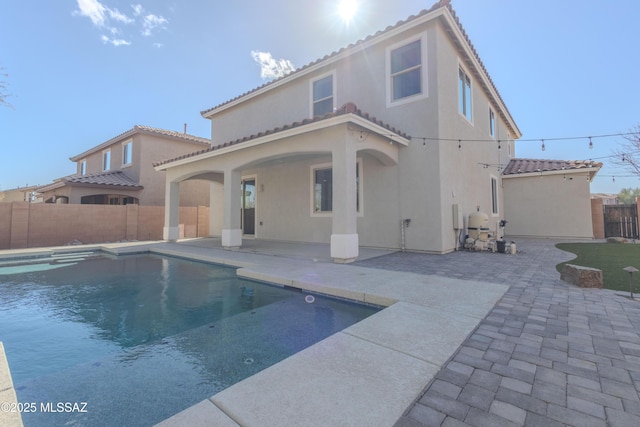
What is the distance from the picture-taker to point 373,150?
310 inches

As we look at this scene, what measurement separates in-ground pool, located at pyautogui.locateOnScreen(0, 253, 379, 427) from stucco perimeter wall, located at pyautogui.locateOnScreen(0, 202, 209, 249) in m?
6.15

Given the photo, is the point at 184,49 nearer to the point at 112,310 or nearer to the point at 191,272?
the point at 191,272

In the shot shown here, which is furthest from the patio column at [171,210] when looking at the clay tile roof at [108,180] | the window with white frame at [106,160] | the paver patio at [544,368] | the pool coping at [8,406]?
the paver patio at [544,368]

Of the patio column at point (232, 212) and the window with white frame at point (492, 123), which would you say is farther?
the window with white frame at point (492, 123)

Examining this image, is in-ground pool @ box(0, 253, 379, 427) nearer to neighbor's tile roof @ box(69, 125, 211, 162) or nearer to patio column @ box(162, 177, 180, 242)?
patio column @ box(162, 177, 180, 242)

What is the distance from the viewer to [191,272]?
749 centimetres

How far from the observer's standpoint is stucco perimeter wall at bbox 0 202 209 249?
1088 cm

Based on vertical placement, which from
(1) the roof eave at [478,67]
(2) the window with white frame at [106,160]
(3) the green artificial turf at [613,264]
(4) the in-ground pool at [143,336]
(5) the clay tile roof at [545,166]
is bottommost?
(4) the in-ground pool at [143,336]

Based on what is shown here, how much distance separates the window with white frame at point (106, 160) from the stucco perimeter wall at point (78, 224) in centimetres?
855

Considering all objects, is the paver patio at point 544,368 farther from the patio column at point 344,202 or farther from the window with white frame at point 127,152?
the window with white frame at point 127,152

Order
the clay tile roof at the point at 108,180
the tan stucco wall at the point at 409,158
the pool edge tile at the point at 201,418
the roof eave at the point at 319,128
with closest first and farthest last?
the pool edge tile at the point at 201,418 → the roof eave at the point at 319,128 → the tan stucco wall at the point at 409,158 → the clay tile roof at the point at 108,180

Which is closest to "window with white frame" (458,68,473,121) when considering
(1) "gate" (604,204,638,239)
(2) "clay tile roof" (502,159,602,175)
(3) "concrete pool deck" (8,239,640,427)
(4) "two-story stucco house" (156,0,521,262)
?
(4) "two-story stucco house" (156,0,521,262)

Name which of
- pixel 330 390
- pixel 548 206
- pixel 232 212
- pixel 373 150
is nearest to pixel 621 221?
pixel 548 206

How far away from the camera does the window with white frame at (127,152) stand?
17625 millimetres
